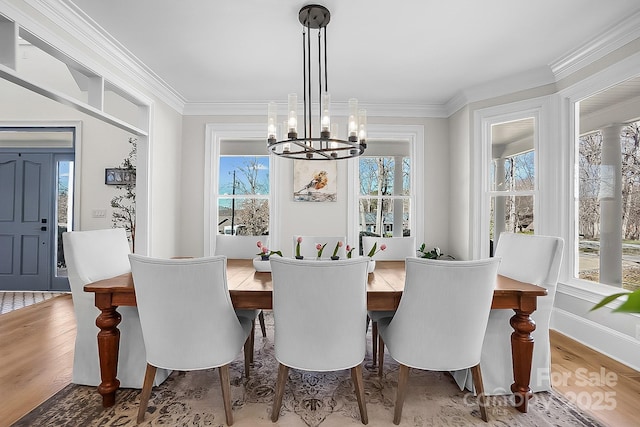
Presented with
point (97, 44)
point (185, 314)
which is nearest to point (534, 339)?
point (185, 314)

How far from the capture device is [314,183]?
4.60 metres

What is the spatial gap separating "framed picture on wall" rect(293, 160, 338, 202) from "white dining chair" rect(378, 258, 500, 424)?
282 centimetres

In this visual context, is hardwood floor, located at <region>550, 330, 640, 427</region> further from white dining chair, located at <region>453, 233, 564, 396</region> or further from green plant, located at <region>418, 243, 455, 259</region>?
green plant, located at <region>418, 243, 455, 259</region>

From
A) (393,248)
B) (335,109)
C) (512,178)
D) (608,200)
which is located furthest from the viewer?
(335,109)

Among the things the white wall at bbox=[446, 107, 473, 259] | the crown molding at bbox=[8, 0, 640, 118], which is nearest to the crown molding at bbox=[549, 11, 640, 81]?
the crown molding at bbox=[8, 0, 640, 118]

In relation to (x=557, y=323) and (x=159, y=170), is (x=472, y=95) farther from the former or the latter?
(x=159, y=170)

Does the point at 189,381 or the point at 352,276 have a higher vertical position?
the point at 352,276

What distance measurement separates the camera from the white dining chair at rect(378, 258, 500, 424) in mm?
1725

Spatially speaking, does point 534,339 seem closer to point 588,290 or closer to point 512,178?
point 588,290

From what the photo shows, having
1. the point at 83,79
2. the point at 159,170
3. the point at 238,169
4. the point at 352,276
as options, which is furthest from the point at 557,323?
the point at 83,79

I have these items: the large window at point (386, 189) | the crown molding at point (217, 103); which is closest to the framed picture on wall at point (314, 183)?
Answer: the large window at point (386, 189)

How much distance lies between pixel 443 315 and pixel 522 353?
2.15ft

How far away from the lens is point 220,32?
2.81m

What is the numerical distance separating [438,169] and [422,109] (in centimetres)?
82
